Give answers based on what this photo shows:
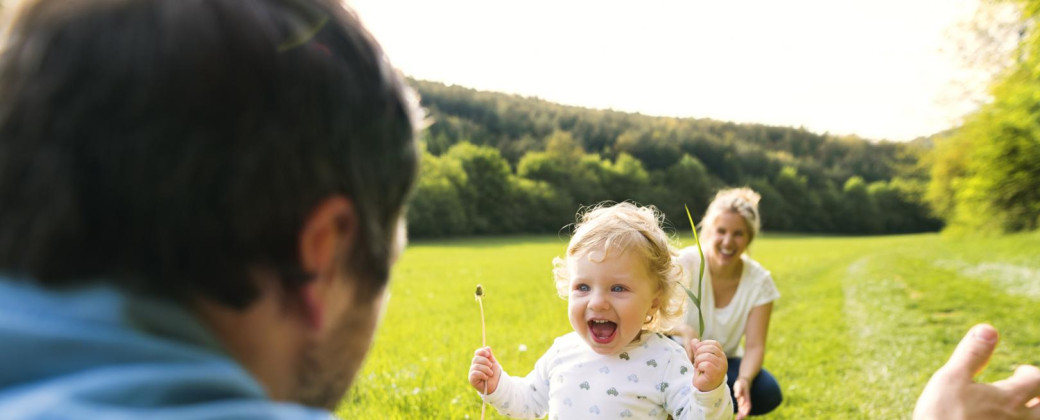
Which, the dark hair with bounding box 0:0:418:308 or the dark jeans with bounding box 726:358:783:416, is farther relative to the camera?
the dark jeans with bounding box 726:358:783:416

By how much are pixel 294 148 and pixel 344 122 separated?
3.4 inches

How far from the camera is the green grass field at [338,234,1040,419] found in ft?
20.5

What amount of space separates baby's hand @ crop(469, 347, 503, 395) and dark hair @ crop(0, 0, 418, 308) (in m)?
2.08

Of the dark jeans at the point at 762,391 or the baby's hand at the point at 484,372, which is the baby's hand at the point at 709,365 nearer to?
the baby's hand at the point at 484,372

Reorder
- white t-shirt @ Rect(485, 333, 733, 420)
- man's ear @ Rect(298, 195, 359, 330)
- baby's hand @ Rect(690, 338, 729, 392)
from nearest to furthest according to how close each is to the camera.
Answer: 1. man's ear @ Rect(298, 195, 359, 330)
2. baby's hand @ Rect(690, 338, 729, 392)
3. white t-shirt @ Rect(485, 333, 733, 420)

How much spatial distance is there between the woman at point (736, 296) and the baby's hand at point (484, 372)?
192 centimetres

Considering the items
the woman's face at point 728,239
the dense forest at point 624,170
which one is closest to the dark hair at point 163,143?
the woman's face at point 728,239

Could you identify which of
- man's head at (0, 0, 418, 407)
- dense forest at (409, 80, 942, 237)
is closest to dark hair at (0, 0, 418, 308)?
man's head at (0, 0, 418, 407)

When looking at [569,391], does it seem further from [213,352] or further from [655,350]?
[213,352]

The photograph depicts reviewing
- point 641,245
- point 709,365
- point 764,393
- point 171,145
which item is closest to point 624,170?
point 764,393

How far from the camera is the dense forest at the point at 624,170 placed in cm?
6762

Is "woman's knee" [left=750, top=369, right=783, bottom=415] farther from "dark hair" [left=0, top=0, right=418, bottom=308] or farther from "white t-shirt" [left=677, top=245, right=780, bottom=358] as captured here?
"dark hair" [left=0, top=0, right=418, bottom=308]

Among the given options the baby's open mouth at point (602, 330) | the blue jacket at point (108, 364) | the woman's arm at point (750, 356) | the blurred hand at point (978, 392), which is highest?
the blue jacket at point (108, 364)

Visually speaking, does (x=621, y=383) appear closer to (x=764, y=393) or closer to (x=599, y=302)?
(x=599, y=302)
